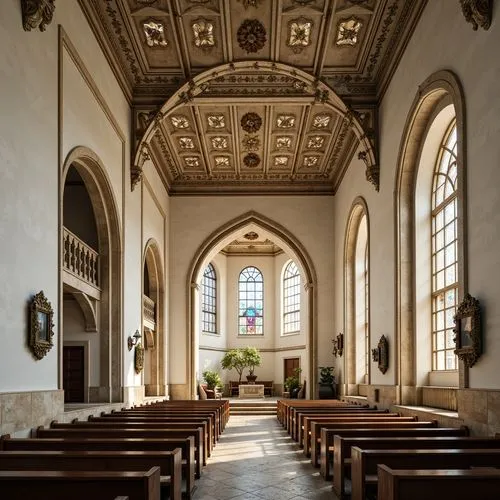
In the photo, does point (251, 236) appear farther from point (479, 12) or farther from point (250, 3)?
point (479, 12)

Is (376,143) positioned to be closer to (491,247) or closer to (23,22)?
(491,247)

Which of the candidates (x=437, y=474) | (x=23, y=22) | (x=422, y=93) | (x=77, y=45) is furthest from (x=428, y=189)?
(x=437, y=474)

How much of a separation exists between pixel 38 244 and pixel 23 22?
282 cm

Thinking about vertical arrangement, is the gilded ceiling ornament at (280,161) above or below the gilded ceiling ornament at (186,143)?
below

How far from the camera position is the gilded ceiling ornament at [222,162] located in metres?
20.8

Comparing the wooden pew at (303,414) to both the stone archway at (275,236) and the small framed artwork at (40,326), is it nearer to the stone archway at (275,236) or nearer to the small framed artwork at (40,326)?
the small framed artwork at (40,326)

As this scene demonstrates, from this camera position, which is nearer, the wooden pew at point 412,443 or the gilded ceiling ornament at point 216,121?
the wooden pew at point 412,443

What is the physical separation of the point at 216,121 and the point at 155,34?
4831 millimetres

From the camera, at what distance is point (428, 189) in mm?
12766

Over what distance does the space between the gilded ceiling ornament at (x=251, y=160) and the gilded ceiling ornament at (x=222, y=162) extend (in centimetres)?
55

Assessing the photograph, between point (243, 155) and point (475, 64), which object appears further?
point (243, 155)

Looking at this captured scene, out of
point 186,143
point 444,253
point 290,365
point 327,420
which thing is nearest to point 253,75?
point 186,143

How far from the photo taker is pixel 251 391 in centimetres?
2925

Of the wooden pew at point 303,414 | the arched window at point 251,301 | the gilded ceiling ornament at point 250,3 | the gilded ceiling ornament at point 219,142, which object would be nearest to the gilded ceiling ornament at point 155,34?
the gilded ceiling ornament at point 250,3
